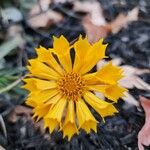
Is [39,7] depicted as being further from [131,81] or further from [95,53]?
[95,53]

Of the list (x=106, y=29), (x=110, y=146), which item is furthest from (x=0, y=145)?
(x=106, y=29)

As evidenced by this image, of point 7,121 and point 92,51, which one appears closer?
point 92,51

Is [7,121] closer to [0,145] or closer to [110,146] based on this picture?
[0,145]

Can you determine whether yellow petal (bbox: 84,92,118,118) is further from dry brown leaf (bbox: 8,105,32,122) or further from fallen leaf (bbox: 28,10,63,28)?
fallen leaf (bbox: 28,10,63,28)

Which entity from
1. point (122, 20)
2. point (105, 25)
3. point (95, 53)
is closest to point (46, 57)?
point (95, 53)

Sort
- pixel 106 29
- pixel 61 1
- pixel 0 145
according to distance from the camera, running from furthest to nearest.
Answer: pixel 61 1
pixel 106 29
pixel 0 145

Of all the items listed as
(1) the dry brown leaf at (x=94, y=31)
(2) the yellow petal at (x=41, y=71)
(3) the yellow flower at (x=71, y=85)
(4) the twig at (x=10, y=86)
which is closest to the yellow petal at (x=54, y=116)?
→ (3) the yellow flower at (x=71, y=85)

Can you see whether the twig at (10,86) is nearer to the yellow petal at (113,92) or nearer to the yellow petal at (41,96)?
the yellow petal at (41,96)

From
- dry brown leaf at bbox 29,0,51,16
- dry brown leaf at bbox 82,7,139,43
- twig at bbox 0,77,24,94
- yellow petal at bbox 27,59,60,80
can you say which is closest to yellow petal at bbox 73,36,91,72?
yellow petal at bbox 27,59,60,80
